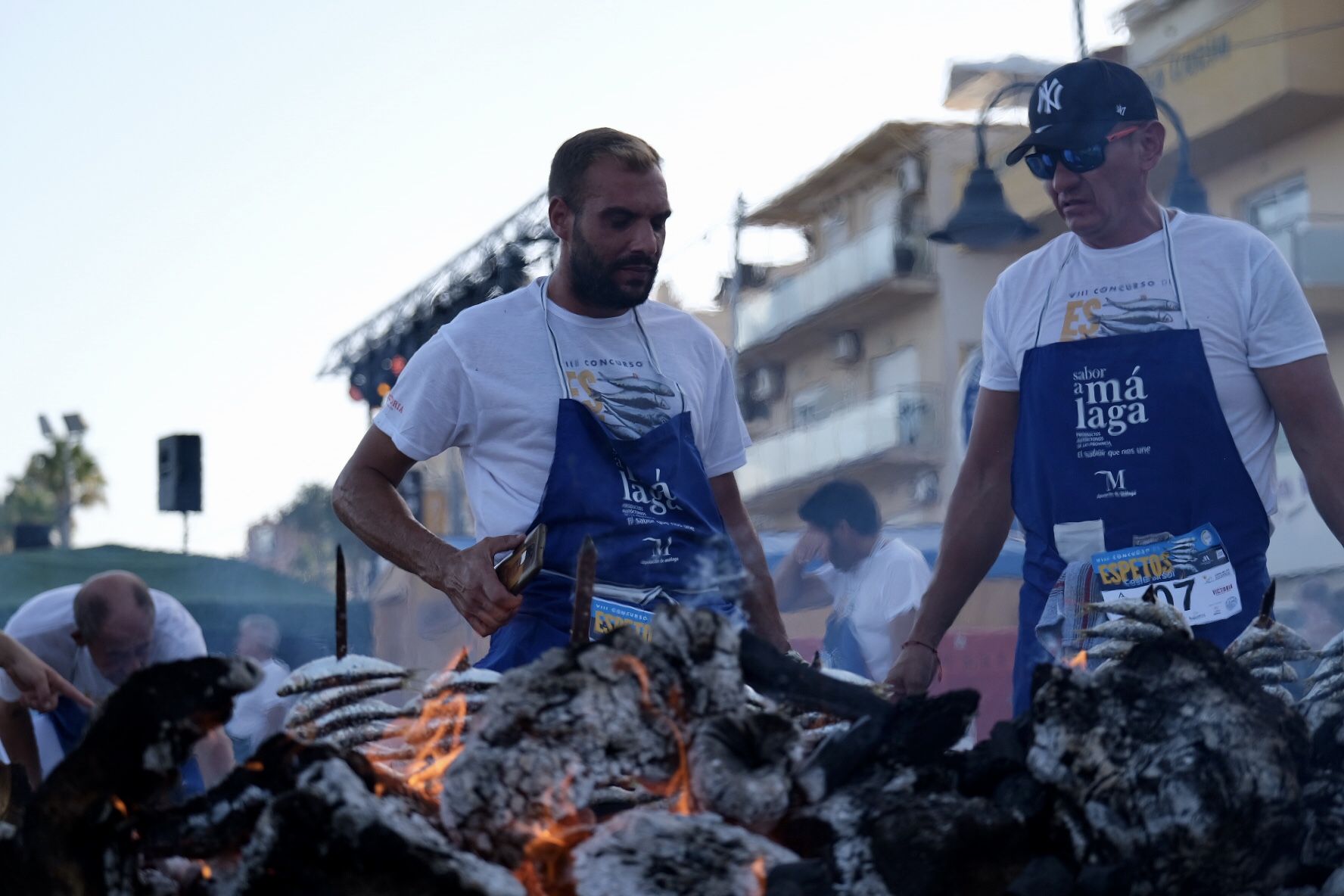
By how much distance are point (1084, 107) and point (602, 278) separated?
1071 millimetres

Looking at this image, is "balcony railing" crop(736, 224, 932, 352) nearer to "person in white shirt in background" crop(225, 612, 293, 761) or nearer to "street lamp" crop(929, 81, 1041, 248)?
"street lamp" crop(929, 81, 1041, 248)

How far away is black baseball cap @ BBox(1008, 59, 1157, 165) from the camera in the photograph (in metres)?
3.48

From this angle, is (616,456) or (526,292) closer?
(616,456)

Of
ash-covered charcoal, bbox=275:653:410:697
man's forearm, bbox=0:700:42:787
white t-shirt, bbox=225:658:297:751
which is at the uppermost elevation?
ash-covered charcoal, bbox=275:653:410:697

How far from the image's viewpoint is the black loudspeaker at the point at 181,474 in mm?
13055

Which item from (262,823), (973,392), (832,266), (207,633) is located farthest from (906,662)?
(832,266)

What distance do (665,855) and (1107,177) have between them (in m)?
1.96

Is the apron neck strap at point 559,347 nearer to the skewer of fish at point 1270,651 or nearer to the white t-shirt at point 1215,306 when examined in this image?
the white t-shirt at point 1215,306

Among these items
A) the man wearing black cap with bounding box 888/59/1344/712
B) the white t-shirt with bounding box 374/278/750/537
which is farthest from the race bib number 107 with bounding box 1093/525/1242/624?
the white t-shirt with bounding box 374/278/750/537

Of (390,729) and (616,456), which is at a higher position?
(616,456)

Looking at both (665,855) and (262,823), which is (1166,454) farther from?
(262,823)

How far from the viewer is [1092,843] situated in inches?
87.6

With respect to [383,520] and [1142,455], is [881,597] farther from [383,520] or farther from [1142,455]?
[383,520]

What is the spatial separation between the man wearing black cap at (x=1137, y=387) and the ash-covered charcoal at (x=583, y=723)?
1204 mm
